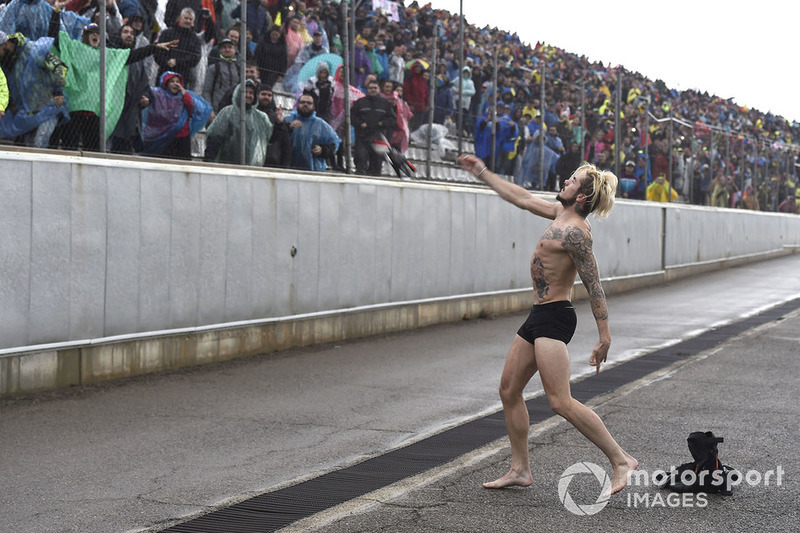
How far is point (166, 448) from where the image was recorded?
23.8 feet

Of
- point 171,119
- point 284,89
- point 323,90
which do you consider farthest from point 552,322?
point 323,90

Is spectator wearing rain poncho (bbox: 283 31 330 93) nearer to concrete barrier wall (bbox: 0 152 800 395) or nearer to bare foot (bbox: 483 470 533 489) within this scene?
concrete barrier wall (bbox: 0 152 800 395)

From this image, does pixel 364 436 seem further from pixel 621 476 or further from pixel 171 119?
pixel 171 119

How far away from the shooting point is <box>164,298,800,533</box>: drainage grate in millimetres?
5336

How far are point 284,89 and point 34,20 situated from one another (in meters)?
3.33

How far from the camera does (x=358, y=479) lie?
628 centimetres

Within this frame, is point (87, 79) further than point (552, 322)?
Yes

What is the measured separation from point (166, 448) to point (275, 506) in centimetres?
184

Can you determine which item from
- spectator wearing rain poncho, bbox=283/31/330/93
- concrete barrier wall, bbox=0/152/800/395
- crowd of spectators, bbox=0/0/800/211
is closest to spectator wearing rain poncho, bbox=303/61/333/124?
crowd of spectators, bbox=0/0/800/211

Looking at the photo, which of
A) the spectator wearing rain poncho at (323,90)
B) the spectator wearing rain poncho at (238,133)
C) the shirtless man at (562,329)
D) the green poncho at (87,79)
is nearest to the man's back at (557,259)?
the shirtless man at (562,329)

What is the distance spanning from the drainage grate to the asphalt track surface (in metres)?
0.10

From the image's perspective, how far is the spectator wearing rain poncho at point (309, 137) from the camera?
12906 millimetres

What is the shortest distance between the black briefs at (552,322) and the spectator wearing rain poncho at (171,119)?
232 inches

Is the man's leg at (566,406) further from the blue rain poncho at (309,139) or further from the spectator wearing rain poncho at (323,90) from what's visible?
the spectator wearing rain poncho at (323,90)
